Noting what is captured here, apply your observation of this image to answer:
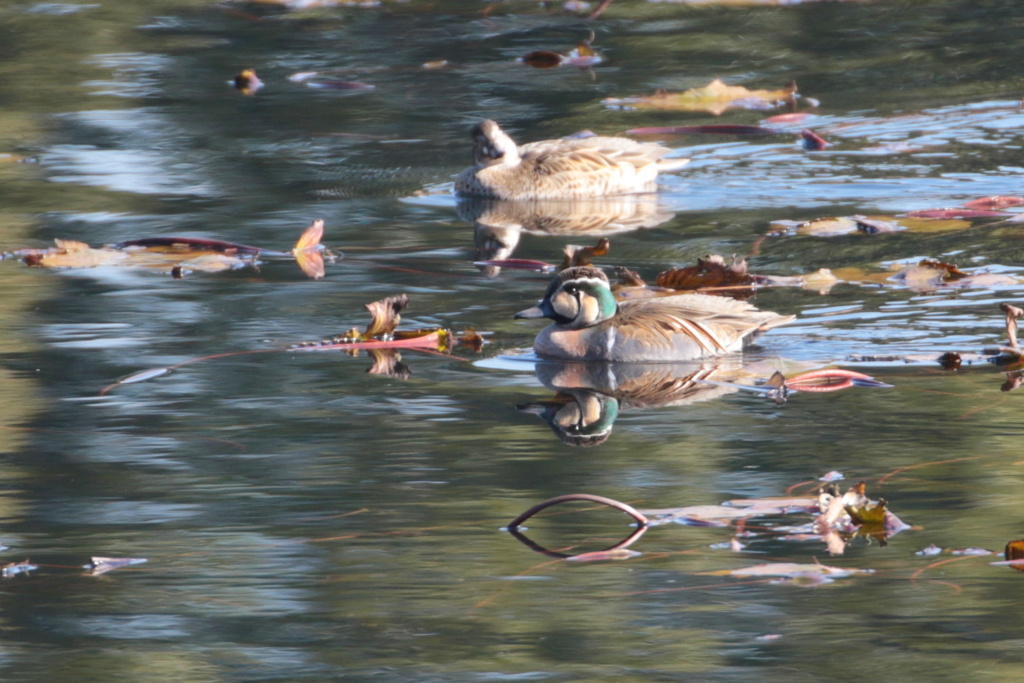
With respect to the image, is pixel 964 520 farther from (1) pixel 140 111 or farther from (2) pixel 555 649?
(1) pixel 140 111

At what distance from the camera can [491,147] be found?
1245 centimetres

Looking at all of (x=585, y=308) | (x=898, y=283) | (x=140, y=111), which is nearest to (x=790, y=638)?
(x=585, y=308)

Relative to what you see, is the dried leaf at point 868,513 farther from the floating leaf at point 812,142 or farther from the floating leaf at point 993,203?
the floating leaf at point 812,142

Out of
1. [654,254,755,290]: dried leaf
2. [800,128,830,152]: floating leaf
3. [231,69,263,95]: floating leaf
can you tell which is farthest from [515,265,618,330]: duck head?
[231,69,263,95]: floating leaf

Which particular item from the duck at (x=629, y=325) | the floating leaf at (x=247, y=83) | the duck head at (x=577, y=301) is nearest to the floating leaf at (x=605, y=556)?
the duck at (x=629, y=325)

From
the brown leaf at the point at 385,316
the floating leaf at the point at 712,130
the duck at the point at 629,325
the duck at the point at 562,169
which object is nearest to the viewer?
the duck at the point at 629,325

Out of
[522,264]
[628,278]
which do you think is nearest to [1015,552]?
[628,278]

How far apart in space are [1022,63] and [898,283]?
753cm

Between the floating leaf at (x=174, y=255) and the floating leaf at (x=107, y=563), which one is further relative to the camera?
the floating leaf at (x=174, y=255)

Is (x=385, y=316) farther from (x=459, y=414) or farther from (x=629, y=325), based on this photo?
(x=459, y=414)

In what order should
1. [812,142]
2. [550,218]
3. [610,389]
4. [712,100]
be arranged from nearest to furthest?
[610,389]
[550,218]
[812,142]
[712,100]

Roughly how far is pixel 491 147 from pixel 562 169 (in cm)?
51

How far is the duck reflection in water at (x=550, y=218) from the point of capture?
11016 mm

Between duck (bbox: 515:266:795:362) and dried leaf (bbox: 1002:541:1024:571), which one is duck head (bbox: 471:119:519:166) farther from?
dried leaf (bbox: 1002:541:1024:571)
